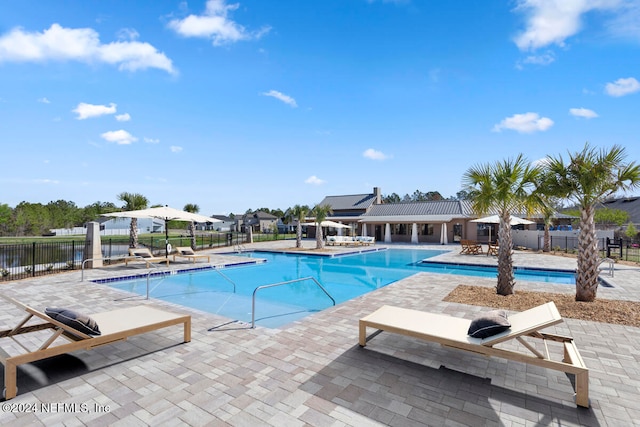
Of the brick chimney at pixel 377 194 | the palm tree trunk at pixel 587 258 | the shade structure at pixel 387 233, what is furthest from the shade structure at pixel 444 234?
the palm tree trunk at pixel 587 258

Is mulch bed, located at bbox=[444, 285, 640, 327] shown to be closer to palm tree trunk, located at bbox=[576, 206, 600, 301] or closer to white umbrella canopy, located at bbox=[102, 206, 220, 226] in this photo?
palm tree trunk, located at bbox=[576, 206, 600, 301]

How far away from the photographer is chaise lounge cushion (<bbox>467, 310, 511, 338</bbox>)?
3.63 m

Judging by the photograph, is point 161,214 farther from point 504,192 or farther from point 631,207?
point 631,207

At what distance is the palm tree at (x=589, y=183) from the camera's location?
6.60 meters

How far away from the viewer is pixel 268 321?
6.91 metres

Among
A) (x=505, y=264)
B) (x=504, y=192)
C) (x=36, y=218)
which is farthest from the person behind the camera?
(x=36, y=218)

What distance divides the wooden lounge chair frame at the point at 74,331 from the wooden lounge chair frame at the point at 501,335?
3072 mm

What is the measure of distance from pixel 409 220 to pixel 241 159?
16.6 m

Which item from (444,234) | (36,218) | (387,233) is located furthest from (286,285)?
(36,218)

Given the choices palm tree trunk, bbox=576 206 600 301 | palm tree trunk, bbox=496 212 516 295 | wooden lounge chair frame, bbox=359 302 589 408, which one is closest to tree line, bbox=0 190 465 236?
palm tree trunk, bbox=496 212 516 295

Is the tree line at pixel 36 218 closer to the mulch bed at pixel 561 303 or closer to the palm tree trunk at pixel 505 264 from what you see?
the mulch bed at pixel 561 303

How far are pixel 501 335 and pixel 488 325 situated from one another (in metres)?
0.16

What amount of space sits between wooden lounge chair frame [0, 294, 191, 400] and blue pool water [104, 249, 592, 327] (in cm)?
240

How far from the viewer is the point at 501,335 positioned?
11.7 feet
